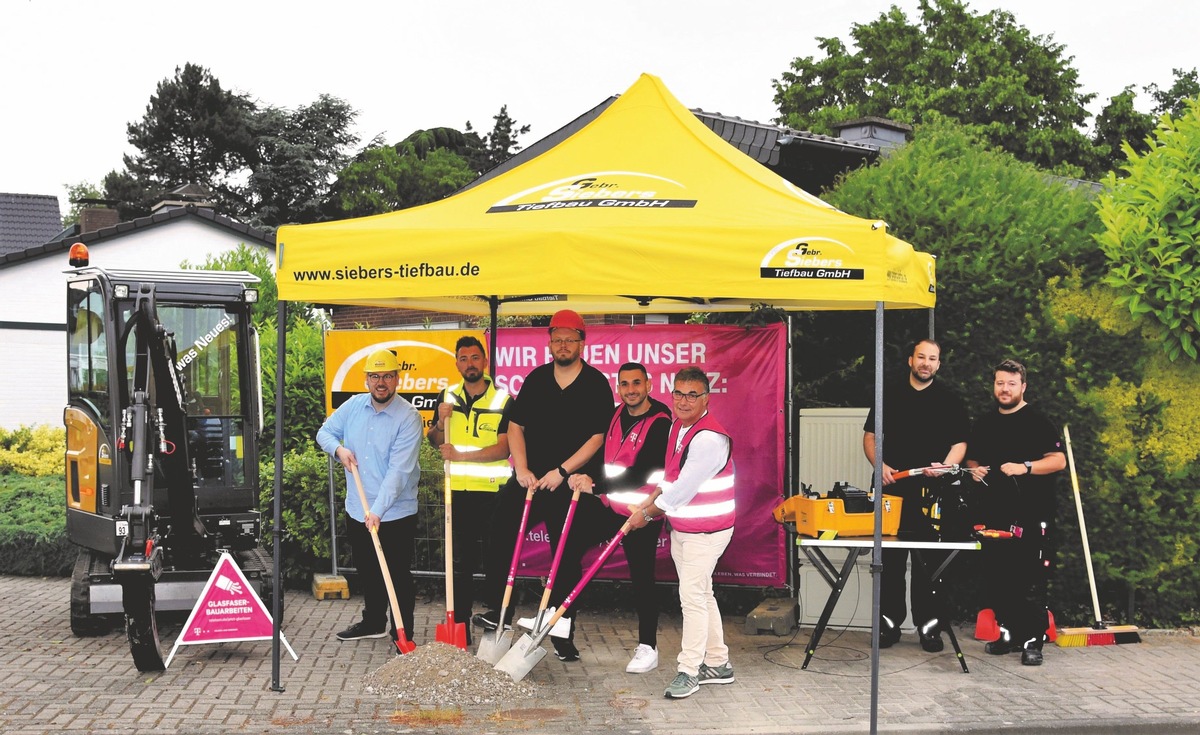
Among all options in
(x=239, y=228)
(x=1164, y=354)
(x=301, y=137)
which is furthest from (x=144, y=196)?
(x=1164, y=354)

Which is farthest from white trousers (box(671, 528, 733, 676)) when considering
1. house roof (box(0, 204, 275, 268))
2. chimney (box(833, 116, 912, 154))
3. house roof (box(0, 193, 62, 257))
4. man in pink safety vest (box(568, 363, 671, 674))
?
house roof (box(0, 193, 62, 257))

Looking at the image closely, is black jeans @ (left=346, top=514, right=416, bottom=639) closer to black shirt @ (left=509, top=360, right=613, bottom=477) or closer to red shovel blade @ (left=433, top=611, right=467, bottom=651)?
red shovel blade @ (left=433, top=611, right=467, bottom=651)

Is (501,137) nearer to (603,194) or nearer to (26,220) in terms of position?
(26,220)

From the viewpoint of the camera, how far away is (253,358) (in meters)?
8.20

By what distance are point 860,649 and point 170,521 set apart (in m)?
4.71

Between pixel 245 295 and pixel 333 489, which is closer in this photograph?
pixel 245 295

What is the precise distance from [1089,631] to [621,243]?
168 inches

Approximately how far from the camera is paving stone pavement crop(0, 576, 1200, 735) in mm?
5590

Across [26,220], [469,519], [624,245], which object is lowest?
[469,519]

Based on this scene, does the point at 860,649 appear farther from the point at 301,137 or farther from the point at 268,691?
the point at 301,137

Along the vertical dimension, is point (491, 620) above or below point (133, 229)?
below

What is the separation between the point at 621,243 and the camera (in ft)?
19.4

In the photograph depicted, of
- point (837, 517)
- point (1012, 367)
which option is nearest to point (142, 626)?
point (837, 517)

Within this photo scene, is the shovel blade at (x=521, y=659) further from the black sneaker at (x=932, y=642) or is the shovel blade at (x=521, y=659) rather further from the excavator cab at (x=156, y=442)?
the black sneaker at (x=932, y=642)
